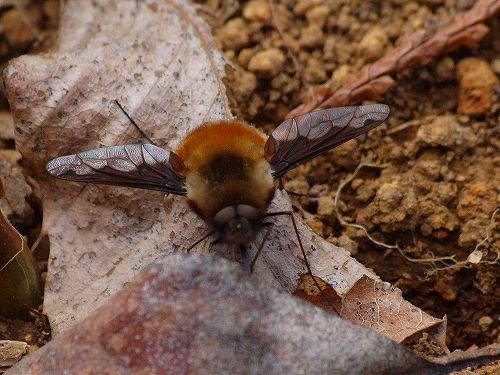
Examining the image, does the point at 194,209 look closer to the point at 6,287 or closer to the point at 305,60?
the point at 6,287

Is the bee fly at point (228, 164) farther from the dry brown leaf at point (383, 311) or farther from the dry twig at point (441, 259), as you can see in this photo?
the dry twig at point (441, 259)

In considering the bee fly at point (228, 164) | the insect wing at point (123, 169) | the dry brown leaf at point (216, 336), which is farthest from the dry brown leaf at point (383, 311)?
the insect wing at point (123, 169)

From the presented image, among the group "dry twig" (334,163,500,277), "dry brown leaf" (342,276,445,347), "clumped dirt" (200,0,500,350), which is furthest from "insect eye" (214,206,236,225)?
"dry twig" (334,163,500,277)

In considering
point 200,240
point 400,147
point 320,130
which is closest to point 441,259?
point 400,147

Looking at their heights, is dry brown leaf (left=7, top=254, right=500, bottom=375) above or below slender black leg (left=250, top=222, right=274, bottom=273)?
above

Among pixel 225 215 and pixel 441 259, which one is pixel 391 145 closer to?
pixel 441 259

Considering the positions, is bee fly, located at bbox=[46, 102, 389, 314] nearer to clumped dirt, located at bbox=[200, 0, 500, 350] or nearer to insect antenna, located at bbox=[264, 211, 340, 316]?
insect antenna, located at bbox=[264, 211, 340, 316]
